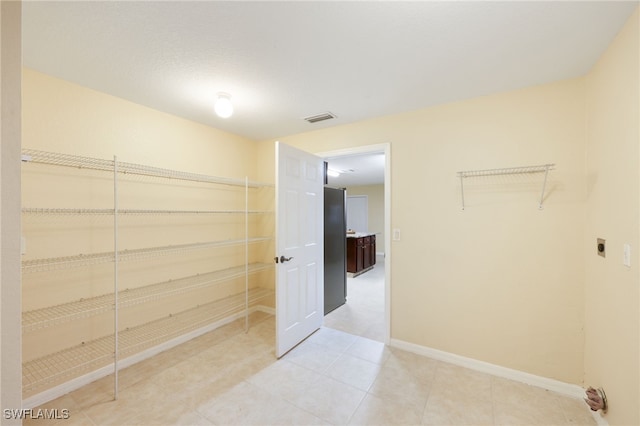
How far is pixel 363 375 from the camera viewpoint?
2.27 metres

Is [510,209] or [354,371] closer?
[510,209]

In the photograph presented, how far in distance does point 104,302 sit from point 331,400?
1.92m

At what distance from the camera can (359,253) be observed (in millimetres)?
5906

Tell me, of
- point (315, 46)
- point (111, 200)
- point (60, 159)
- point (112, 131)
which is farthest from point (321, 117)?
point (60, 159)

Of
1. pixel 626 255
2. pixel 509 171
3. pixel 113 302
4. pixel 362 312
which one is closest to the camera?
pixel 626 255

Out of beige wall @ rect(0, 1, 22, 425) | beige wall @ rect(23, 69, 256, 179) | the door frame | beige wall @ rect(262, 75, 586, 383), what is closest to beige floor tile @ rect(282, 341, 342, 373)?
the door frame

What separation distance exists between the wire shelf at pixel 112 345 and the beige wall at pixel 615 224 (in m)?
3.10

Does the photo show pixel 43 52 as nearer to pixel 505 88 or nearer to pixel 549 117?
pixel 505 88

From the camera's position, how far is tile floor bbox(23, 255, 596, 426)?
1.79 meters

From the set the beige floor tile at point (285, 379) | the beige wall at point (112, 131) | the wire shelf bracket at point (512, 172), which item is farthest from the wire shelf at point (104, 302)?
the wire shelf bracket at point (512, 172)

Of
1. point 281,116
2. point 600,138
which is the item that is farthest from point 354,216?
point 600,138

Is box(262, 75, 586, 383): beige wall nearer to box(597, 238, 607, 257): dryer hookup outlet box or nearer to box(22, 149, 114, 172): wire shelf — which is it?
box(597, 238, 607, 257): dryer hookup outlet box

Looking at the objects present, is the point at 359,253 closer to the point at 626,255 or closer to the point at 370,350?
the point at 370,350

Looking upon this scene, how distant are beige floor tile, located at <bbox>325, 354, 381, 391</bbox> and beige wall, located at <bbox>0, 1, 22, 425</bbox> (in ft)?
6.29
